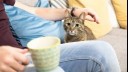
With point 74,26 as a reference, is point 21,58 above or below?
above

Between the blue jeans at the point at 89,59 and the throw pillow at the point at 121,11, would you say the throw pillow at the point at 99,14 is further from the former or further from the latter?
the blue jeans at the point at 89,59

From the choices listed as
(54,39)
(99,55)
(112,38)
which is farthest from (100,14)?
(54,39)

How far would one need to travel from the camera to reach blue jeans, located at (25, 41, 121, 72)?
1.00 meters

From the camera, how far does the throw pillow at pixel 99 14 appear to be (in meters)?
2.00

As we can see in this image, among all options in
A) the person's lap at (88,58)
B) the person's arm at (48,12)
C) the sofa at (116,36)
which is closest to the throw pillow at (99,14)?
the sofa at (116,36)

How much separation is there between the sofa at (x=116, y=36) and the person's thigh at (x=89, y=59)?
55cm

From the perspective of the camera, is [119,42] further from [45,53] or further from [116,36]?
[45,53]

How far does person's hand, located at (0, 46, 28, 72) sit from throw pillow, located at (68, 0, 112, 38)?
138 cm

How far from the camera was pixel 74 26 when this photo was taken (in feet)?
6.02

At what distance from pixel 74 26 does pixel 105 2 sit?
0.45 m

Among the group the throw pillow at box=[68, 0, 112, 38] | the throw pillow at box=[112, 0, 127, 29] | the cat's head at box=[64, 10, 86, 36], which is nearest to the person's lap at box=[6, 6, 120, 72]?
the cat's head at box=[64, 10, 86, 36]

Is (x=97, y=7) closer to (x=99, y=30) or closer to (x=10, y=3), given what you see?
(x=99, y=30)

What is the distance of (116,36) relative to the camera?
2.00 m

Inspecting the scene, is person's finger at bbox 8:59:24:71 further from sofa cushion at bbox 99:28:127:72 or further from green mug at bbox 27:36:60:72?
sofa cushion at bbox 99:28:127:72
